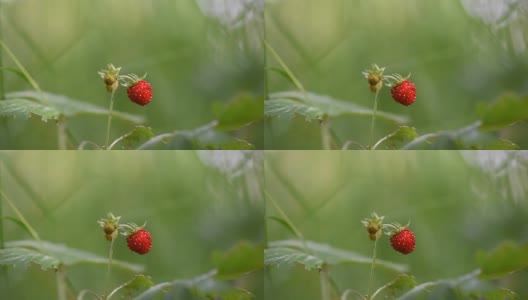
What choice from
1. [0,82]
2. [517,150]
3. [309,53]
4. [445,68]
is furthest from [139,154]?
[517,150]

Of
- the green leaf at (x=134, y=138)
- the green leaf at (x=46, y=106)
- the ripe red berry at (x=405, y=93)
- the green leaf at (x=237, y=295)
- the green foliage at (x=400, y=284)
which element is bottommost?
the green foliage at (x=400, y=284)

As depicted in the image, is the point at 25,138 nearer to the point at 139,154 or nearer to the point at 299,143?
the point at 139,154

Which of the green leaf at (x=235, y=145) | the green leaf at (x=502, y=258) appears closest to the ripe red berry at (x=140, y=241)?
the green leaf at (x=235, y=145)

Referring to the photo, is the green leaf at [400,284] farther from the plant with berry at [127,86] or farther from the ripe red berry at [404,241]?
the plant with berry at [127,86]

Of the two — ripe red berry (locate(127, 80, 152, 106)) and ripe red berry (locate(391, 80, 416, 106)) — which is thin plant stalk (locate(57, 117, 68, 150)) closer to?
ripe red berry (locate(127, 80, 152, 106))

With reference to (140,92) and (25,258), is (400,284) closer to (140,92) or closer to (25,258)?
(140,92)

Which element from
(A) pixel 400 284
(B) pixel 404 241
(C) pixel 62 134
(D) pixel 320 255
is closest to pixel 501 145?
(B) pixel 404 241
